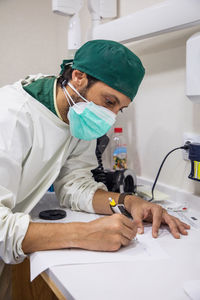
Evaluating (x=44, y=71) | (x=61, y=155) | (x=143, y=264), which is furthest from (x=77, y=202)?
(x=44, y=71)

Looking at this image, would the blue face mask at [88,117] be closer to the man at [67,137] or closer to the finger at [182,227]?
the man at [67,137]

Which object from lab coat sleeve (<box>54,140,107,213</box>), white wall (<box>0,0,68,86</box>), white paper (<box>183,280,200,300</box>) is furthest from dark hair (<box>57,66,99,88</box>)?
white wall (<box>0,0,68,86</box>)

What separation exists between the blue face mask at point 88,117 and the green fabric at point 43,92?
2.1 inches

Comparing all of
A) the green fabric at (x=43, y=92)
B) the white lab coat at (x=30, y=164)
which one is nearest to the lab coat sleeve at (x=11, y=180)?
the white lab coat at (x=30, y=164)

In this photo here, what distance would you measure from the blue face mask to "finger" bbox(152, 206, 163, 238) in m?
0.32

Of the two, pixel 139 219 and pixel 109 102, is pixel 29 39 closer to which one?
pixel 109 102

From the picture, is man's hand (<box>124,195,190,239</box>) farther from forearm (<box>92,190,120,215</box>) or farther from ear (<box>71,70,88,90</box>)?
ear (<box>71,70,88,90</box>)

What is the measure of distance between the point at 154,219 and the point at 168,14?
72 centimetres

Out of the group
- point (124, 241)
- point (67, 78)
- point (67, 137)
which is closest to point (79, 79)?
point (67, 78)

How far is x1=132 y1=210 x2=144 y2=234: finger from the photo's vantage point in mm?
1035

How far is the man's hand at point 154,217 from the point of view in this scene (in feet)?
3.36

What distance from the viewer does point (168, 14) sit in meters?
1.18

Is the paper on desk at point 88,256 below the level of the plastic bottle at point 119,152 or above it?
below

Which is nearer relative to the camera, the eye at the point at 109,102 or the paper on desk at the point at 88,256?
the paper on desk at the point at 88,256
